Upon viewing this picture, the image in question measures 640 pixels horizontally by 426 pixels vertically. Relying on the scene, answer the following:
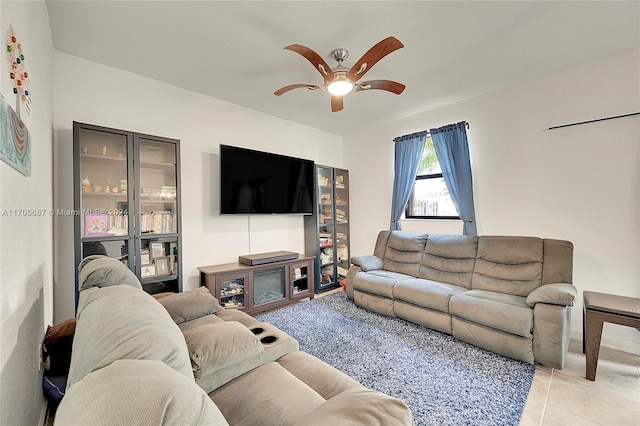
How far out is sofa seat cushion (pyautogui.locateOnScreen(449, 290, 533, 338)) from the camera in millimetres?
2117

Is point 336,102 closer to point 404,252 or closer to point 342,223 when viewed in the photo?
point 404,252

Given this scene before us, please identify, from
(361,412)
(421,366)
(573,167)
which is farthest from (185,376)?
(573,167)

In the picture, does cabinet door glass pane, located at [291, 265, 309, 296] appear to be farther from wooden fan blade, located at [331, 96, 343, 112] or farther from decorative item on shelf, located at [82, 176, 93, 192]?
decorative item on shelf, located at [82, 176, 93, 192]

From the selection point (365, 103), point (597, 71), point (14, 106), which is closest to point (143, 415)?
point (14, 106)

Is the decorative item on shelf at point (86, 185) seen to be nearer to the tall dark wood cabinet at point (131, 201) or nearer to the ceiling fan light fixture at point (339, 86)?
the tall dark wood cabinet at point (131, 201)

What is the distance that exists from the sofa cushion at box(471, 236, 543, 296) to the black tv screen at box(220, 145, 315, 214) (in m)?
2.30

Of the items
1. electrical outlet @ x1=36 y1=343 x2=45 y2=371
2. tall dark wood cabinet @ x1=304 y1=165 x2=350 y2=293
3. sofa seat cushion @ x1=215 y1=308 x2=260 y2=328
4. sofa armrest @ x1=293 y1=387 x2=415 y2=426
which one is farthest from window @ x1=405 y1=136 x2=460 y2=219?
electrical outlet @ x1=36 y1=343 x2=45 y2=371

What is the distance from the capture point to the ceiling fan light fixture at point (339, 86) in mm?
2275

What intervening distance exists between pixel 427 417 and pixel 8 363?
6.58ft

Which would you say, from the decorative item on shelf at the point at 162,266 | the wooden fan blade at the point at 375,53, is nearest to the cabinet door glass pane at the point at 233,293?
the decorative item on shelf at the point at 162,266

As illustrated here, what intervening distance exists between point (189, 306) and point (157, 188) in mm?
1395

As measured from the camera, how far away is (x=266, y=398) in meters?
1.10

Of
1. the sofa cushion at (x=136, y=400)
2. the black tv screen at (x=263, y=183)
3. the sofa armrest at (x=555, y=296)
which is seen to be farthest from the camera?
the black tv screen at (x=263, y=183)

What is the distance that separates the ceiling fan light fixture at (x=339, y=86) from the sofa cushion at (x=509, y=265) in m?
2.17
